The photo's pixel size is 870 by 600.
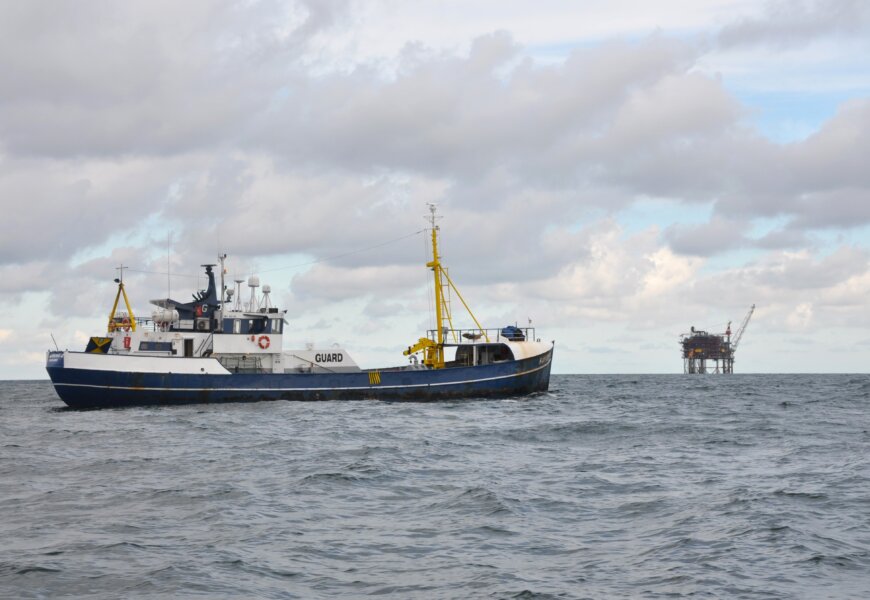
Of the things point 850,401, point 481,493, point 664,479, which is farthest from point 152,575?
point 850,401

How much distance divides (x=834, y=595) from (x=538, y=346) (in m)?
44.6

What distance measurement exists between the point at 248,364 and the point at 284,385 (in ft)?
13.6

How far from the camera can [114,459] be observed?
93.9 ft

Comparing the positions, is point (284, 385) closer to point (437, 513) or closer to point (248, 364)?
point (248, 364)

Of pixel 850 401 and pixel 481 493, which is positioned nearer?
pixel 481 493

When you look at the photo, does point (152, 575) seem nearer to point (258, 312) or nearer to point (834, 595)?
point (834, 595)

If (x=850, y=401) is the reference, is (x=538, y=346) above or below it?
above

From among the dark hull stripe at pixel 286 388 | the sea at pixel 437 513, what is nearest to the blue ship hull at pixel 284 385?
the dark hull stripe at pixel 286 388

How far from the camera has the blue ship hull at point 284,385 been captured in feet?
161

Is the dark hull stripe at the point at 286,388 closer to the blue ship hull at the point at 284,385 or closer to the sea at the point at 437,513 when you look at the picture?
the blue ship hull at the point at 284,385

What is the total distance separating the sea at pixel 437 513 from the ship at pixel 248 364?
468 inches

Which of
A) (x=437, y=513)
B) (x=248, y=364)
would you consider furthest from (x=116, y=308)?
(x=437, y=513)

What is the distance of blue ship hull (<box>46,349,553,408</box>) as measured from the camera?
49.0m

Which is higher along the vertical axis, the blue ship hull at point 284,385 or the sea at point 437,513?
the blue ship hull at point 284,385
